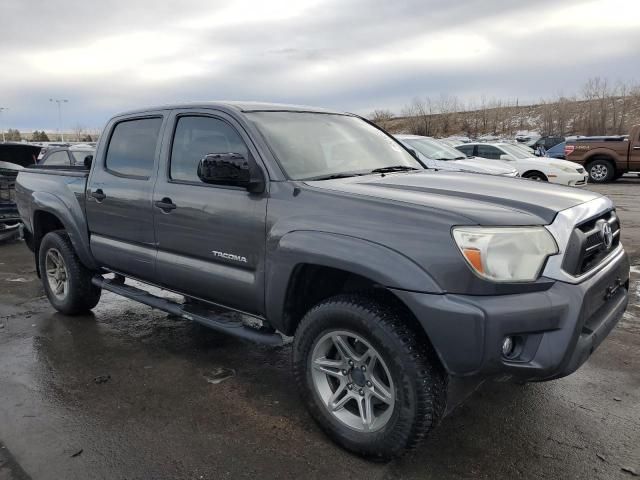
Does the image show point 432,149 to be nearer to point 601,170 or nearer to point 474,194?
point 474,194

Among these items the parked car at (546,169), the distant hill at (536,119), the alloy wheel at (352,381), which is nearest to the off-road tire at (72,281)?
the alloy wheel at (352,381)

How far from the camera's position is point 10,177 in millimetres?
9367

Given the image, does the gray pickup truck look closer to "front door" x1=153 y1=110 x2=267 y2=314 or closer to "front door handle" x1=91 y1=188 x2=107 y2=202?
"front door" x1=153 y1=110 x2=267 y2=314

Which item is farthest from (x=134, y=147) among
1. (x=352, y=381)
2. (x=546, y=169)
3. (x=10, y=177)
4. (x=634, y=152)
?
(x=634, y=152)

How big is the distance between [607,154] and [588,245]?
705 inches

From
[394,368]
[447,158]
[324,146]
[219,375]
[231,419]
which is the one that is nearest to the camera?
[394,368]

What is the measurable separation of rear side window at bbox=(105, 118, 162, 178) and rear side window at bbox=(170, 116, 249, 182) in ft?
0.97

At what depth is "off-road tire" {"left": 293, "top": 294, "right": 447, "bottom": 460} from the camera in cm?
255

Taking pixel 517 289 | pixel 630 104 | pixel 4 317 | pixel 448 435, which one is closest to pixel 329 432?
pixel 448 435

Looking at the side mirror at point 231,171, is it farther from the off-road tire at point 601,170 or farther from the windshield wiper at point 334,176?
the off-road tire at point 601,170

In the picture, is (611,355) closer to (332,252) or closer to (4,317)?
(332,252)

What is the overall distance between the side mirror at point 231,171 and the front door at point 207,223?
8 centimetres

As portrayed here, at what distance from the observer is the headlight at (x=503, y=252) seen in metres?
2.43

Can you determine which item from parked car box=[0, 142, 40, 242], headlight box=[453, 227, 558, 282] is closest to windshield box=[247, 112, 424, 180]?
headlight box=[453, 227, 558, 282]
